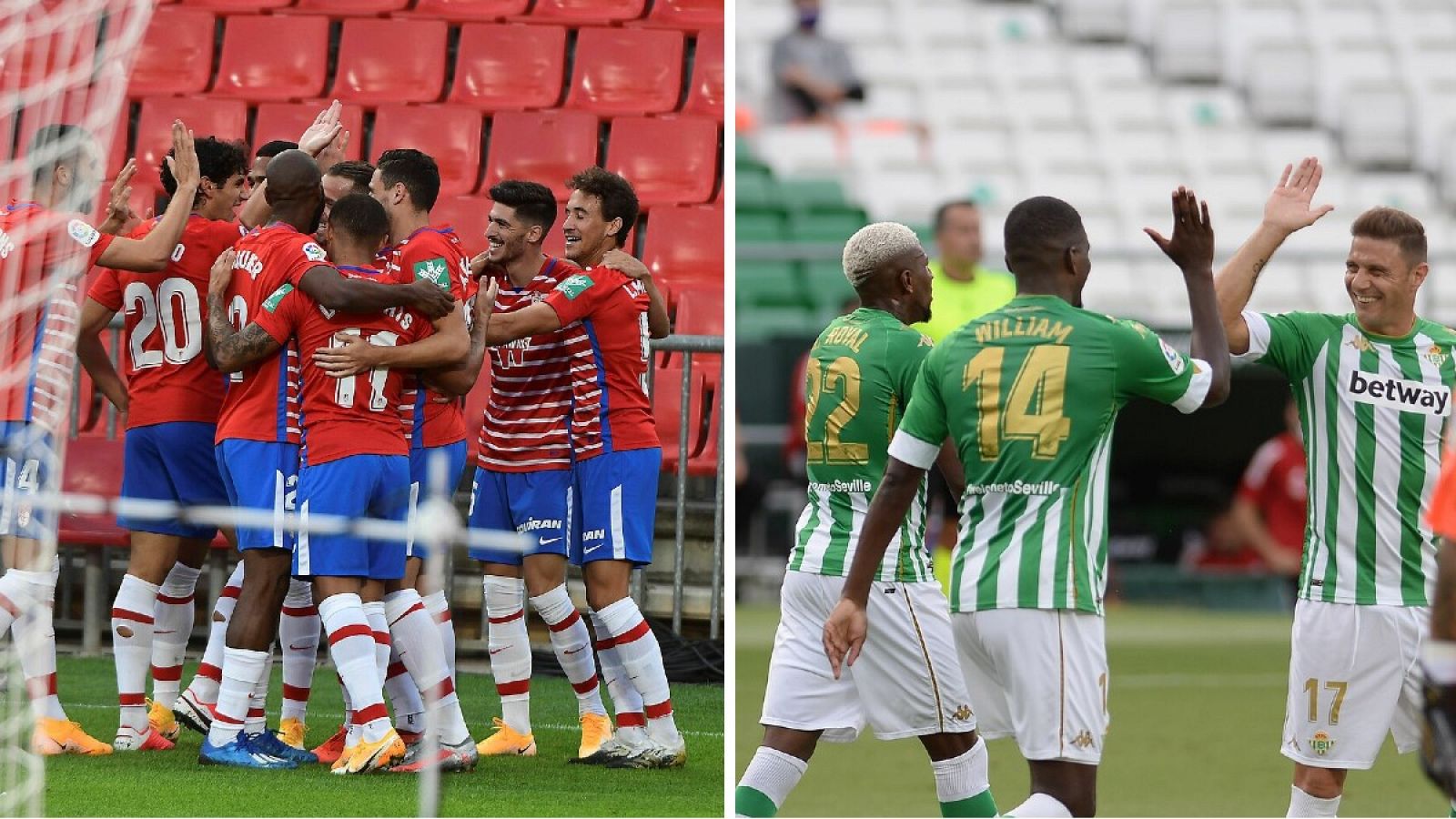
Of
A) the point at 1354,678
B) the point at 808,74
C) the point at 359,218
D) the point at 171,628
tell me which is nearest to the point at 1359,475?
the point at 1354,678

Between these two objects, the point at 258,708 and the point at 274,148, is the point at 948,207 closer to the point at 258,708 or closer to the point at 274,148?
the point at 274,148

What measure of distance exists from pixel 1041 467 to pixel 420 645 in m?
2.57

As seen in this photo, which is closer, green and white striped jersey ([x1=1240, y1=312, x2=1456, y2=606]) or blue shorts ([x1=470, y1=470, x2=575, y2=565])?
green and white striped jersey ([x1=1240, y1=312, x2=1456, y2=606])

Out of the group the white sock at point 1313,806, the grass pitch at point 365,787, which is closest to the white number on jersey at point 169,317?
the grass pitch at point 365,787

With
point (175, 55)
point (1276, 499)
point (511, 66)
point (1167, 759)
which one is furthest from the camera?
point (1276, 499)

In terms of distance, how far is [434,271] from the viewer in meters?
6.06

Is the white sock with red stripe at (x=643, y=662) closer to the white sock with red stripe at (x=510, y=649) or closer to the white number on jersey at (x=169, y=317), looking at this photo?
the white sock with red stripe at (x=510, y=649)

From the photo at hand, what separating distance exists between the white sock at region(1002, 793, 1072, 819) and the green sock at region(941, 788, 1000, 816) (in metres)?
0.90

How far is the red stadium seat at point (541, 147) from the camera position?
1033 cm

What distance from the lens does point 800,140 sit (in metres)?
16.7

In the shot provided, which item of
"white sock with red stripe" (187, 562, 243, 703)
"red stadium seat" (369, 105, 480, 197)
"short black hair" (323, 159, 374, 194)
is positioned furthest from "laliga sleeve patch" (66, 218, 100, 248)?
"red stadium seat" (369, 105, 480, 197)

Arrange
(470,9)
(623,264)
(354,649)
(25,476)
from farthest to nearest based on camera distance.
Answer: (470,9) < (623,264) < (25,476) < (354,649)

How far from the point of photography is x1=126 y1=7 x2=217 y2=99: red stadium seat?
11094mm

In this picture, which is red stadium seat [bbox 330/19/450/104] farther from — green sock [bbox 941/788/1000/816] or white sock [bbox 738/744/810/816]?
green sock [bbox 941/788/1000/816]
